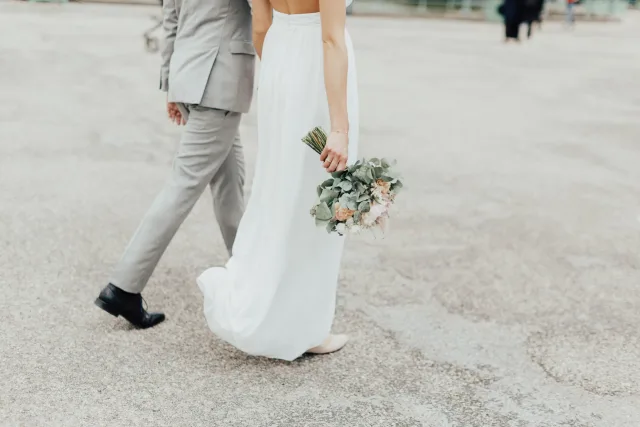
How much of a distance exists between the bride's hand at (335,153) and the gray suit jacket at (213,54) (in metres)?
0.63

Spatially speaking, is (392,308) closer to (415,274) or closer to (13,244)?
(415,274)

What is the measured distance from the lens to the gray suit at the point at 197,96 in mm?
3531

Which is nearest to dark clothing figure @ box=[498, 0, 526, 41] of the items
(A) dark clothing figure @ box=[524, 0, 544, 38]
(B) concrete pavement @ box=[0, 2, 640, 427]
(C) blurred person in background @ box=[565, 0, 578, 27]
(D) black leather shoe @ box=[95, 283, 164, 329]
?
(A) dark clothing figure @ box=[524, 0, 544, 38]

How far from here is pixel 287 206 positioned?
3.41 metres

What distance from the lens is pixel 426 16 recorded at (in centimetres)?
2878

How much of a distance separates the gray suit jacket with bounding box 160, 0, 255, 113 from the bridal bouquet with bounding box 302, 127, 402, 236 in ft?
1.93

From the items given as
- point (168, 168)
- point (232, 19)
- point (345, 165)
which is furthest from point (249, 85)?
point (168, 168)

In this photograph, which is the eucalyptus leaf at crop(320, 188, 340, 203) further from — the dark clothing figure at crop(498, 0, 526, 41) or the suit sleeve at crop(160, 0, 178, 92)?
the dark clothing figure at crop(498, 0, 526, 41)

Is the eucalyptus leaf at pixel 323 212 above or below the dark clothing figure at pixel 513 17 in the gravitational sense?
above

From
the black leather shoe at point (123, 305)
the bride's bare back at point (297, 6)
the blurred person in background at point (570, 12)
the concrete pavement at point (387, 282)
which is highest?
the bride's bare back at point (297, 6)

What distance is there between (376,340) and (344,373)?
1.33 feet

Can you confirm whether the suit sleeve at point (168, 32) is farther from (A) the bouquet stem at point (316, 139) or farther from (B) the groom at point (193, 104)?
(A) the bouquet stem at point (316, 139)

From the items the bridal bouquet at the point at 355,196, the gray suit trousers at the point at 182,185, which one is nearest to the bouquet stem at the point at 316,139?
the bridal bouquet at the point at 355,196

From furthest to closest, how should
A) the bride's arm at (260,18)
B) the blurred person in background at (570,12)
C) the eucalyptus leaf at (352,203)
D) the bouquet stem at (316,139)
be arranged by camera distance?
the blurred person in background at (570,12) < the bride's arm at (260,18) < the bouquet stem at (316,139) < the eucalyptus leaf at (352,203)
